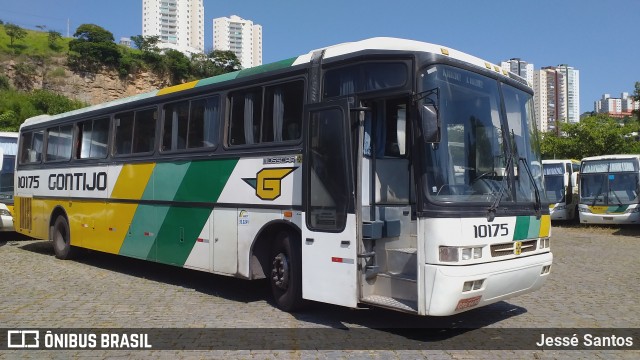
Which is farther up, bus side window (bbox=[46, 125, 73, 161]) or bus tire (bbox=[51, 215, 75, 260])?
bus side window (bbox=[46, 125, 73, 161])

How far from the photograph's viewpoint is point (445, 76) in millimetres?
6227

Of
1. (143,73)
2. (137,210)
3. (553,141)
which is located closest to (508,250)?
(137,210)

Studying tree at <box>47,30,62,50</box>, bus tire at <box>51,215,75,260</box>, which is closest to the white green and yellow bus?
bus tire at <box>51,215,75,260</box>

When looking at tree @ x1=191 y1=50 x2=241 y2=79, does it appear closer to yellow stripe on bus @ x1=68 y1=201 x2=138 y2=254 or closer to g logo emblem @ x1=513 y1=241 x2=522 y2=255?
yellow stripe on bus @ x1=68 y1=201 x2=138 y2=254

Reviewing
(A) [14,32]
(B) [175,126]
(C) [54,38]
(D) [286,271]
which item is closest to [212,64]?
(C) [54,38]

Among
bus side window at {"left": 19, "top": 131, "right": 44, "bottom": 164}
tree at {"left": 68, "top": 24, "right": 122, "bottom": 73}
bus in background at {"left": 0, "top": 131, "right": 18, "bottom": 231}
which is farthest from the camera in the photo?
tree at {"left": 68, "top": 24, "right": 122, "bottom": 73}

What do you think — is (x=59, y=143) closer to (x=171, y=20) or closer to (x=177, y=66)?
(x=177, y=66)

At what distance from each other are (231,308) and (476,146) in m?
4.04

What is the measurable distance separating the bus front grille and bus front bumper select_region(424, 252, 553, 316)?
0.33 feet

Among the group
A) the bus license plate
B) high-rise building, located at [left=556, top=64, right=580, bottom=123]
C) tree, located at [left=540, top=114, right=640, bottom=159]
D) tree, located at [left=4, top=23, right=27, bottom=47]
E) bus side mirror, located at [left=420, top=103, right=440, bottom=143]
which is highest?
tree, located at [left=4, top=23, right=27, bottom=47]

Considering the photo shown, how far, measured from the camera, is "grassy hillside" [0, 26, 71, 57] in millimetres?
73000

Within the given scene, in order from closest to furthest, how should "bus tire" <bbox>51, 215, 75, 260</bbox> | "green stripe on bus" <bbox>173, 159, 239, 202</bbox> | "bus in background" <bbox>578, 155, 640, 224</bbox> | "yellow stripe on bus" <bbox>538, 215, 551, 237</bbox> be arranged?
1. "yellow stripe on bus" <bbox>538, 215, 551, 237</bbox>
2. "green stripe on bus" <bbox>173, 159, 239, 202</bbox>
3. "bus tire" <bbox>51, 215, 75, 260</bbox>
4. "bus in background" <bbox>578, 155, 640, 224</bbox>

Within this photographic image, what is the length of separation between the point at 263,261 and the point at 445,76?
359 cm

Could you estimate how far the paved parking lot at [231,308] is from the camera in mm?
5816
